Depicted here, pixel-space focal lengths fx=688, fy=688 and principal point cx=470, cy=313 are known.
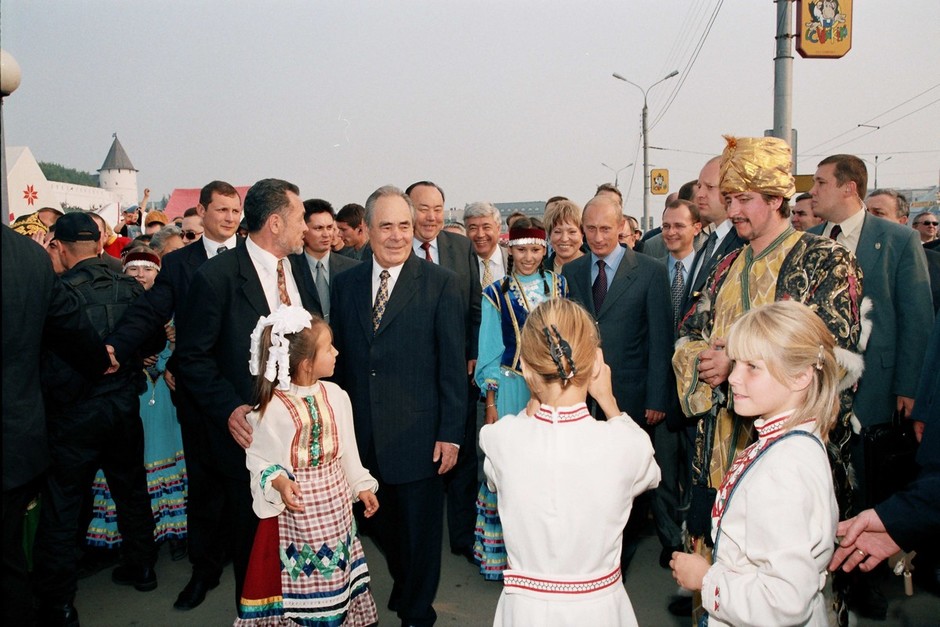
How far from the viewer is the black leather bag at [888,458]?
3541 mm

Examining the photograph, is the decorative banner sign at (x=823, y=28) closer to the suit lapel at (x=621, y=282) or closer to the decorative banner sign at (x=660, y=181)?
the suit lapel at (x=621, y=282)

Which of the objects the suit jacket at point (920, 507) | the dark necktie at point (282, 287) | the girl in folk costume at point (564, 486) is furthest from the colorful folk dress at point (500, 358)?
the suit jacket at point (920, 507)

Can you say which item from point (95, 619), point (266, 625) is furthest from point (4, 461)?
point (95, 619)

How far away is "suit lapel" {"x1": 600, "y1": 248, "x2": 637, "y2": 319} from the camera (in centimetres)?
399

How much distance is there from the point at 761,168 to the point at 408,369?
1807 millimetres

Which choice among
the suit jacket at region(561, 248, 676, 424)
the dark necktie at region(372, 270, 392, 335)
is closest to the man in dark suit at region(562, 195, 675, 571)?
the suit jacket at region(561, 248, 676, 424)

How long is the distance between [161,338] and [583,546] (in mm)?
3049

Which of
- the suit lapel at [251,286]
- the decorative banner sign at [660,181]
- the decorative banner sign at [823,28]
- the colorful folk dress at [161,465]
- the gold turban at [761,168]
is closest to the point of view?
the gold turban at [761,168]

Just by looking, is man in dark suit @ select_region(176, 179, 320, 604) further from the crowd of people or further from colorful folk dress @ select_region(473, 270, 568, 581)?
colorful folk dress @ select_region(473, 270, 568, 581)

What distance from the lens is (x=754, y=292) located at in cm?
283

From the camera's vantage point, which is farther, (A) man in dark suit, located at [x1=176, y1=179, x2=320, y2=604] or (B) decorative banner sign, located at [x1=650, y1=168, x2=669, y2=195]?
(B) decorative banner sign, located at [x1=650, y1=168, x2=669, y2=195]

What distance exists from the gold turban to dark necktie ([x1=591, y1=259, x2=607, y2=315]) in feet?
4.26

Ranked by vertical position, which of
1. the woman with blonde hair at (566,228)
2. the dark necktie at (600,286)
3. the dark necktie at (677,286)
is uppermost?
the woman with blonde hair at (566,228)

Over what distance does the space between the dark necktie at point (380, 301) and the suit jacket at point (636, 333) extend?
132 centimetres
